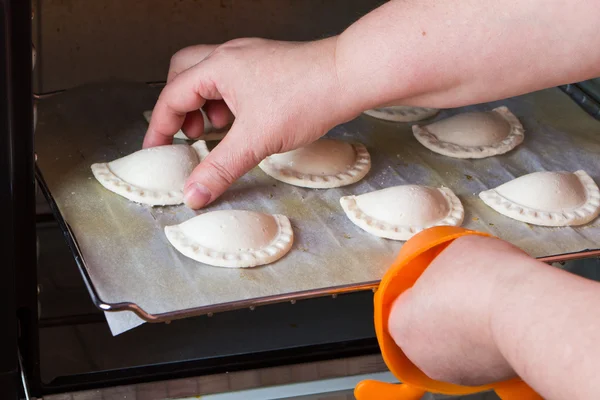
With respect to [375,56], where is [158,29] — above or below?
below

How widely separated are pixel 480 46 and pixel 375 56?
15 centimetres

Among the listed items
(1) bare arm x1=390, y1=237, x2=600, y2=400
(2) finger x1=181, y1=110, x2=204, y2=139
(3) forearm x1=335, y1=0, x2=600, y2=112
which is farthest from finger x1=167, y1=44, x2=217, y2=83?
(1) bare arm x1=390, y1=237, x2=600, y2=400

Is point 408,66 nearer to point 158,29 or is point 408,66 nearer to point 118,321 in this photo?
point 118,321

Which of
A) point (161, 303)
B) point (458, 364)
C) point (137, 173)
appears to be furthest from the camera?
point (137, 173)

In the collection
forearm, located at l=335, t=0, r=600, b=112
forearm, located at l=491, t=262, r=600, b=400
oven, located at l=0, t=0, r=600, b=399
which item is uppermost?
forearm, located at l=335, t=0, r=600, b=112

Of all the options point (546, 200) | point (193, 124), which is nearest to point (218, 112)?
point (193, 124)

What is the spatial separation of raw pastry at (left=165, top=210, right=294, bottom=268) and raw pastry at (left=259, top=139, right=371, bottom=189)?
0.16 m

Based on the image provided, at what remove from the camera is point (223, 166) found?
1.22 meters

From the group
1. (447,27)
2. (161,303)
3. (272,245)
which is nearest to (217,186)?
(272,245)

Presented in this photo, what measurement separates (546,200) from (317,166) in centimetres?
39

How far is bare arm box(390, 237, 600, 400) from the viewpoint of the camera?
0.72 meters

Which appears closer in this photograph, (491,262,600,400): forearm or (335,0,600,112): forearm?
(491,262,600,400): forearm

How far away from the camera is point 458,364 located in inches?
35.4

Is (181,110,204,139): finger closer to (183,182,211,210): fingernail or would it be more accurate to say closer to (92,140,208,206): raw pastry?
(92,140,208,206): raw pastry
